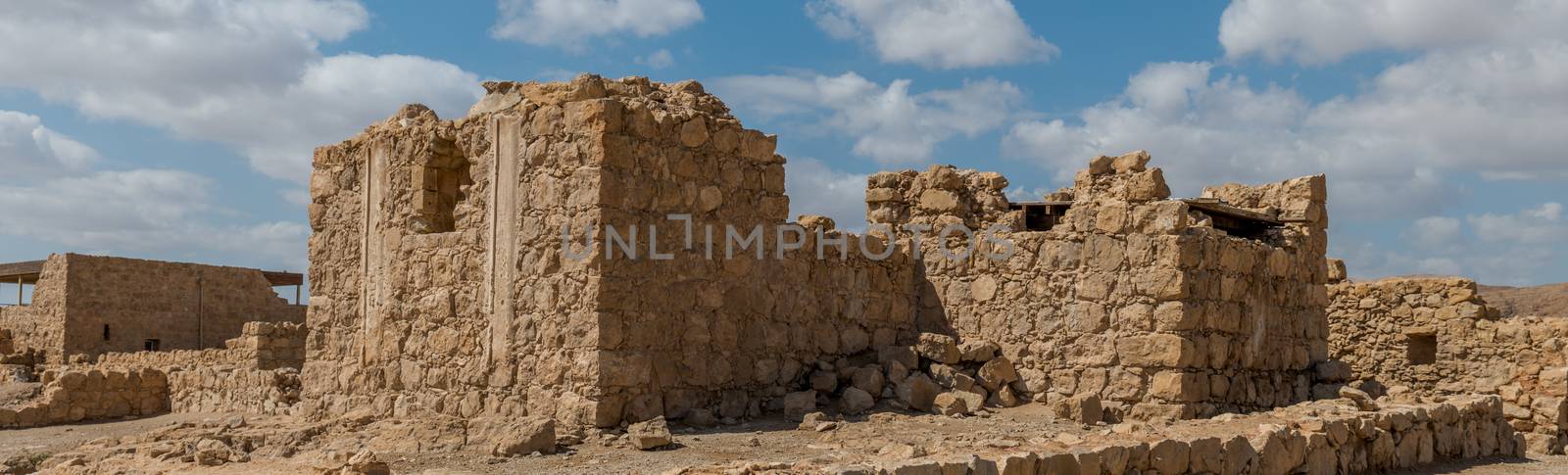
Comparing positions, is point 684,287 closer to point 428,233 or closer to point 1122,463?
point 428,233

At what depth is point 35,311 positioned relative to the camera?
912 inches

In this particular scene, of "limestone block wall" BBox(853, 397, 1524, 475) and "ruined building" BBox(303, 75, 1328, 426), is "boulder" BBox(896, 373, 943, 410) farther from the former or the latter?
"limestone block wall" BBox(853, 397, 1524, 475)

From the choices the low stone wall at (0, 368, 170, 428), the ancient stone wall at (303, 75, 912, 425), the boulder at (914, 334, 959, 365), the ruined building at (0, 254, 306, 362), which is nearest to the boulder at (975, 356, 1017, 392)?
the boulder at (914, 334, 959, 365)

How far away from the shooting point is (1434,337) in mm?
17391

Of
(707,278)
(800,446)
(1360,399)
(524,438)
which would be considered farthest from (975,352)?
(524,438)

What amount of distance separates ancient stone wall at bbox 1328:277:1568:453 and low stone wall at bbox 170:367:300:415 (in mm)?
11944

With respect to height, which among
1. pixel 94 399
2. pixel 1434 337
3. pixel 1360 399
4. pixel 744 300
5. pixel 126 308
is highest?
pixel 744 300

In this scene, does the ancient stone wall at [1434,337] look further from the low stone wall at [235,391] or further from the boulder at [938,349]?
the low stone wall at [235,391]

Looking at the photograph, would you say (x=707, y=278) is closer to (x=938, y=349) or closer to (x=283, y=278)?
(x=938, y=349)

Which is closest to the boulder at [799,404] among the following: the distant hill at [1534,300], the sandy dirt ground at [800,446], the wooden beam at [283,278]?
the sandy dirt ground at [800,446]

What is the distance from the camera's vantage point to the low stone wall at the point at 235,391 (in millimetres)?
12555

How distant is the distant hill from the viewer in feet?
123

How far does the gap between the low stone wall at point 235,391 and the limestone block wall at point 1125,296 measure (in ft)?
18.9

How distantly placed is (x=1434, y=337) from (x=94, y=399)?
16.2 metres
